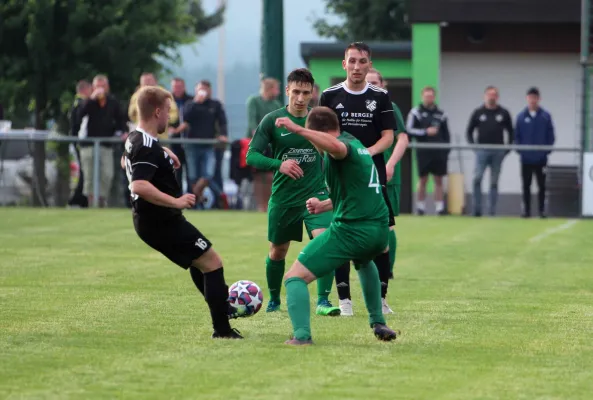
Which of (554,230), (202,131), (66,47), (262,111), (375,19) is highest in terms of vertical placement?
(375,19)

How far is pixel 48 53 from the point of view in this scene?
29500 millimetres

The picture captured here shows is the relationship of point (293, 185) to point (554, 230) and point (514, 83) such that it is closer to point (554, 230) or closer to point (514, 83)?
point (554, 230)

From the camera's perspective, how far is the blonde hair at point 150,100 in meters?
8.84

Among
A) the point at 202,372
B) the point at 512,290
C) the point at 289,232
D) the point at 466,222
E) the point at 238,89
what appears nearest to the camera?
the point at 202,372

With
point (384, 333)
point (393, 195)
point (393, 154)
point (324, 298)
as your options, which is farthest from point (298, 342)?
point (393, 195)

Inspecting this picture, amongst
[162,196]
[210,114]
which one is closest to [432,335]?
[162,196]

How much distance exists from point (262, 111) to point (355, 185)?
1301cm

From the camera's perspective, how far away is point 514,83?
1215 inches

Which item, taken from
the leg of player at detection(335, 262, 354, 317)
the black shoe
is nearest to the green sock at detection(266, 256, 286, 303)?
the leg of player at detection(335, 262, 354, 317)

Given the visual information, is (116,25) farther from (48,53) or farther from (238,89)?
(238,89)

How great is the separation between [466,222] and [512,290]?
30.5ft

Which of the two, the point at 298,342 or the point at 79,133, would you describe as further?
the point at 79,133

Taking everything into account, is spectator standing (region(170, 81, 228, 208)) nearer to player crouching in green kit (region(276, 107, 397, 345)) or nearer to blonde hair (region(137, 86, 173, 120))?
blonde hair (region(137, 86, 173, 120))

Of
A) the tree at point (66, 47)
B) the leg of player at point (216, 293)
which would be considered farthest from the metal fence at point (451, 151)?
the leg of player at point (216, 293)
